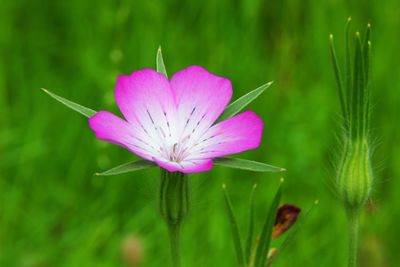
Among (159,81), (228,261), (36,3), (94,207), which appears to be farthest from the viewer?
(36,3)

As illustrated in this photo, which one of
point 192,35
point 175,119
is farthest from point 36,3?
point 175,119

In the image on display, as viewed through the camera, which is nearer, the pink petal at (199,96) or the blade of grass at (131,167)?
the blade of grass at (131,167)

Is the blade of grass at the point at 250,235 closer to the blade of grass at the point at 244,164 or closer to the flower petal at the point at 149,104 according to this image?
the blade of grass at the point at 244,164

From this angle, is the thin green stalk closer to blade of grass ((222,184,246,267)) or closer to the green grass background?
blade of grass ((222,184,246,267))

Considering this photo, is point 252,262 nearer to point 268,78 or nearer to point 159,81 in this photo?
point 159,81

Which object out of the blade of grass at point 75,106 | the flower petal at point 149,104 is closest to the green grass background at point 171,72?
the flower petal at point 149,104

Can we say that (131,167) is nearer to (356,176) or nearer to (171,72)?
(356,176)

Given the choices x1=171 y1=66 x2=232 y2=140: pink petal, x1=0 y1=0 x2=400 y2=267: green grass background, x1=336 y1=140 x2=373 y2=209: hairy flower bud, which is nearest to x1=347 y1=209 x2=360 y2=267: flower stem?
x1=336 y1=140 x2=373 y2=209: hairy flower bud
